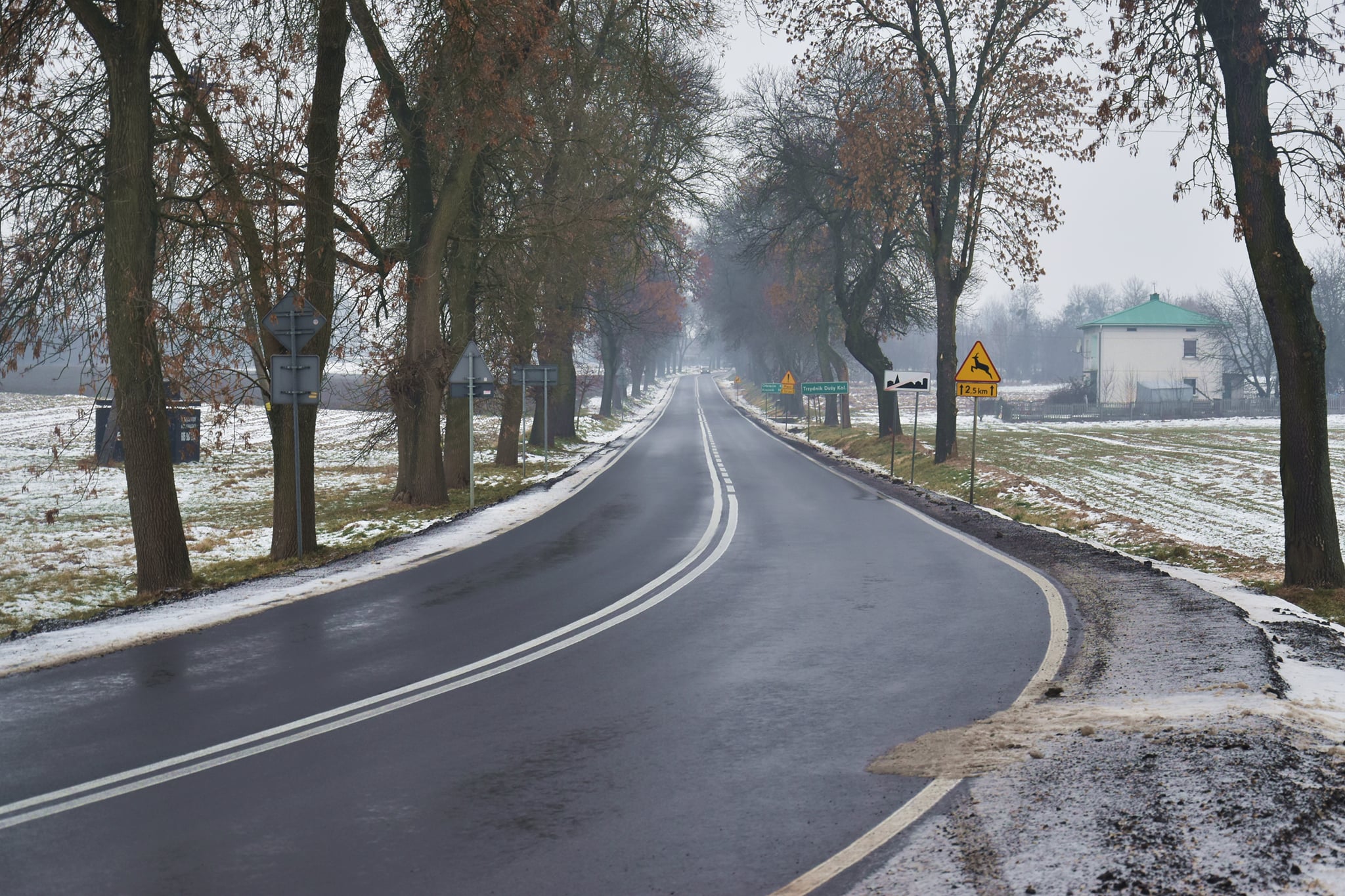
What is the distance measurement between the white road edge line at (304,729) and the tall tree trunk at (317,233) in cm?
649

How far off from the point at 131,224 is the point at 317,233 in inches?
115

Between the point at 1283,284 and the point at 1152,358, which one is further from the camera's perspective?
the point at 1152,358

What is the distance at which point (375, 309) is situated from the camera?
67.7 ft

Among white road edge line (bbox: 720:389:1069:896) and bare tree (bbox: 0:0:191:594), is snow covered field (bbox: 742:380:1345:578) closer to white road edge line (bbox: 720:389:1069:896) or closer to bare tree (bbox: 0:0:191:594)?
white road edge line (bbox: 720:389:1069:896)

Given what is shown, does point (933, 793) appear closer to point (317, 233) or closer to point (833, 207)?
point (317, 233)

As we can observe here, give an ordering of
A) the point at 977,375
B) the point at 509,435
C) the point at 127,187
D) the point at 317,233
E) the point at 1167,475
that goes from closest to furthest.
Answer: the point at 127,187, the point at 317,233, the point at 977,375, the point at 509,435, the point at 1167,475

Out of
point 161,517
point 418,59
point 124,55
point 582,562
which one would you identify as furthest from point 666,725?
point 418,59

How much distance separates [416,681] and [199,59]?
9.56 metres

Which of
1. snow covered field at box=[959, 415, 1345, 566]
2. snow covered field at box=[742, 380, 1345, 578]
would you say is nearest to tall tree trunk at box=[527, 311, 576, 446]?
snow covered field at box=[742, 380, 1345, 578]

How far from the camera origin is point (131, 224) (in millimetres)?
12406

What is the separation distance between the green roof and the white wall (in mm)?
390

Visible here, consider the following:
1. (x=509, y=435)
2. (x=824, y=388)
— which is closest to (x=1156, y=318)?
(x=824, y=388)

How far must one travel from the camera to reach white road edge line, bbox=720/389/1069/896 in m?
4.30

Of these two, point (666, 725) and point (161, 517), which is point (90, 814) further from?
point (161, 517)
